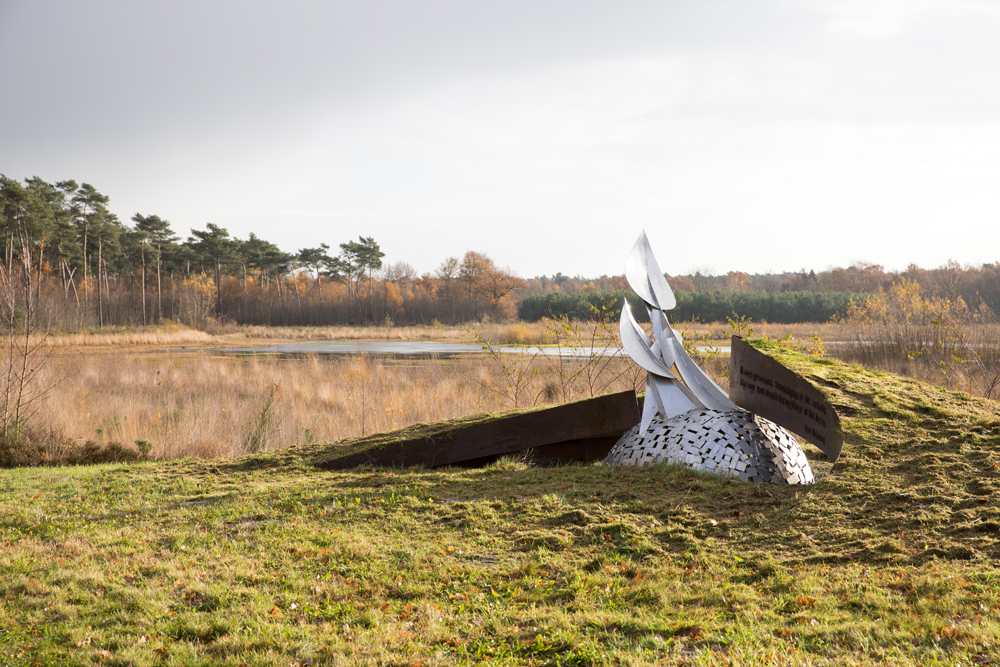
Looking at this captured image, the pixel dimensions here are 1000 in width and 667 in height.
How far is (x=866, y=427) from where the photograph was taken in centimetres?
590

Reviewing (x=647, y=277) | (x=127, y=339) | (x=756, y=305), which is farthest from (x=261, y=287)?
(x=647, y=277)

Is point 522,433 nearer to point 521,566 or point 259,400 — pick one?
point 521,566

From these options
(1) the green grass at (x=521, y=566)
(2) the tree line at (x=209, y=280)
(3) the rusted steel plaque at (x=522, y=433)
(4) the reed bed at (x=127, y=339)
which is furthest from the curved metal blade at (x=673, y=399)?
(2) the tree line at (x=209, y=280)

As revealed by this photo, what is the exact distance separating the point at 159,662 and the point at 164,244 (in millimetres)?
58443

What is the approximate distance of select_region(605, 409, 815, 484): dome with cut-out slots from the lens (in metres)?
5.13

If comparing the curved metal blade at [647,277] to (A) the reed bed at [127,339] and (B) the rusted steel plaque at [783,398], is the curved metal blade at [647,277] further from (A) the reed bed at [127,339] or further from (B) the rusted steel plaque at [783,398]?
(A) the reed bed at [127,339]

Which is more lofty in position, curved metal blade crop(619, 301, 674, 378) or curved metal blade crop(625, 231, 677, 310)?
curved metal blade crop(625, 231, 677, 310)

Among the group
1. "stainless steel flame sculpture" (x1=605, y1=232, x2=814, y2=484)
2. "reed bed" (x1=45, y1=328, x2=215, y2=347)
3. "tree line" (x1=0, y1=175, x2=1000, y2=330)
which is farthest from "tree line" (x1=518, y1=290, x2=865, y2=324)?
"stainless steel flame sculpture" (x1=605, y1=232, x2=814, y2=484)

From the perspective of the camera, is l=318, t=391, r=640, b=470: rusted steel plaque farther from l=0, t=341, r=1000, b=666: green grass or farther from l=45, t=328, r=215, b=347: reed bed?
l=45, t=328, r=215, b=347: reed bed

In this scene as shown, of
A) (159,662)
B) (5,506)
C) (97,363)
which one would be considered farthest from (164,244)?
(159,662)

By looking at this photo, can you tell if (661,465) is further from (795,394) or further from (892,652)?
(892,652)

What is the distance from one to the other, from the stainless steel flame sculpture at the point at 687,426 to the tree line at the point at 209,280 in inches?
1614

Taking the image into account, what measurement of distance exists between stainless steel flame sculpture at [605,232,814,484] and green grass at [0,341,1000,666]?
1.02 feet

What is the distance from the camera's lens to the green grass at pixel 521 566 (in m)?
2.52
